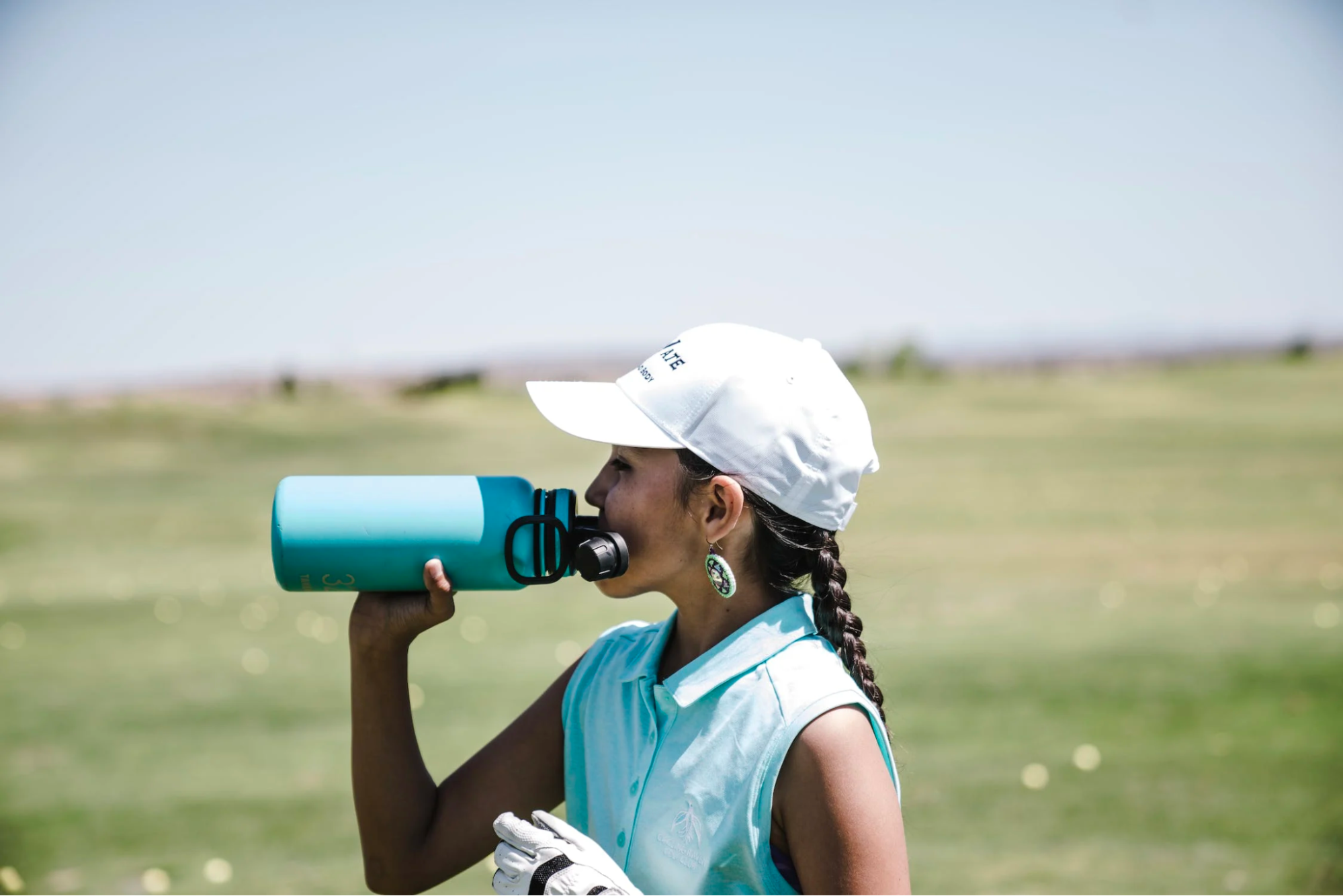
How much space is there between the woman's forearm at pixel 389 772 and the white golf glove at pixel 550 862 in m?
0.28

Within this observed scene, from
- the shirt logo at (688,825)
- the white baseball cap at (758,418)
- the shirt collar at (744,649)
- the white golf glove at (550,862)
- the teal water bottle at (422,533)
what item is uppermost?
the white baseball cap at (758,418)

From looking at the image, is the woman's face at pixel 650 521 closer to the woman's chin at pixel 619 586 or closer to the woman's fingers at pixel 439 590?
the woman's chin at pixel 619 586

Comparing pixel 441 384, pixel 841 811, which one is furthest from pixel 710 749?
pixel 441 384

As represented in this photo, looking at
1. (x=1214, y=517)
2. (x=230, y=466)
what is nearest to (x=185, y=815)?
(x=1214, y=517)

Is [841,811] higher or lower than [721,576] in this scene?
lower

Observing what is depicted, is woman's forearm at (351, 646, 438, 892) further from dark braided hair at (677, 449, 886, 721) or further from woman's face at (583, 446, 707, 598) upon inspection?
dark braided hair at (677, 449, 886, 721)

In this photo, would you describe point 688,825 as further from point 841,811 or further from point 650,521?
point 650,521

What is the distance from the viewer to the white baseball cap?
198cm

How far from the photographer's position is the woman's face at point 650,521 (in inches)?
81.7

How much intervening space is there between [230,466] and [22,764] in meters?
14.3

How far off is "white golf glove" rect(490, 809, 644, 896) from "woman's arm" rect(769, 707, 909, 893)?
300mm

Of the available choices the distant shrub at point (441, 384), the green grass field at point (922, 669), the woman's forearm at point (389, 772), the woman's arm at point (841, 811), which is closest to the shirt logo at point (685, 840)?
the woman's arm at point (841, 811)

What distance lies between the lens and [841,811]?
1.78 metres

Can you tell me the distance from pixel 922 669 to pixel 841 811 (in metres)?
6.64
